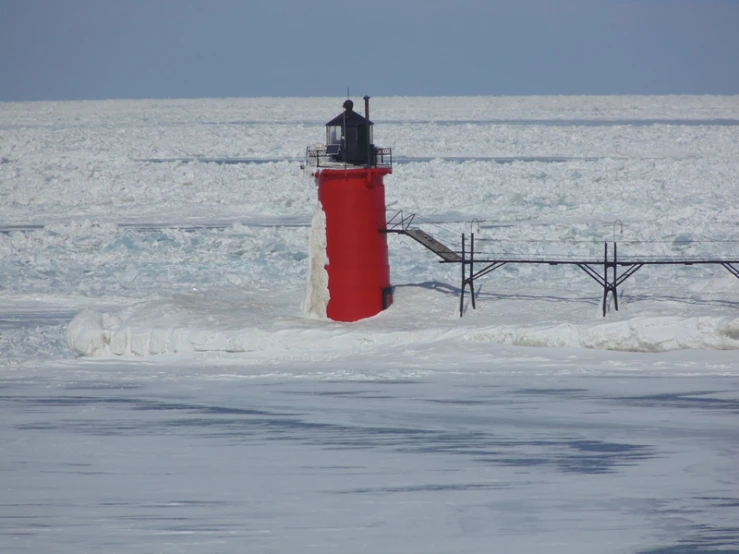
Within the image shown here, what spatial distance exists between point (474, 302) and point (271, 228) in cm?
817

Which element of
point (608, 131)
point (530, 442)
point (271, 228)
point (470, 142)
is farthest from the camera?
point (608, 131)

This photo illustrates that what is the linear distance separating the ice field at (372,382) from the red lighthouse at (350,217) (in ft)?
1.75

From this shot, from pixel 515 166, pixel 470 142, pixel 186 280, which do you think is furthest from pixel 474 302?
pixel 470 142

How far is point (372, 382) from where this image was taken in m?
12.7

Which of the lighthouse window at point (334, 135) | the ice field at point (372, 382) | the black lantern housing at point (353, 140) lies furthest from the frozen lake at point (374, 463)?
the lighthouse window at point (334, 135)

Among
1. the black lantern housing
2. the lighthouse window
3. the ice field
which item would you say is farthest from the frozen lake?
the lighthouse window

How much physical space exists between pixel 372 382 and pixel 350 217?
322cm

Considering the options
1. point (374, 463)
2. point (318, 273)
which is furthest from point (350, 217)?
point (374, 463)

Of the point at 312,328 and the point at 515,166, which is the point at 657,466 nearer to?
the point at 312,328

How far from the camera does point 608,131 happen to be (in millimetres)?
47062

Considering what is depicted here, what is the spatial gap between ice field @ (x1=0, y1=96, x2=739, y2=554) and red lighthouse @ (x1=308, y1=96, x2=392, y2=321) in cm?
53

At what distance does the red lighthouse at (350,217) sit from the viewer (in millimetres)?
15375

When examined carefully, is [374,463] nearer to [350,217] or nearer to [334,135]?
[350,217]

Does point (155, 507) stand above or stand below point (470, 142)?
below
